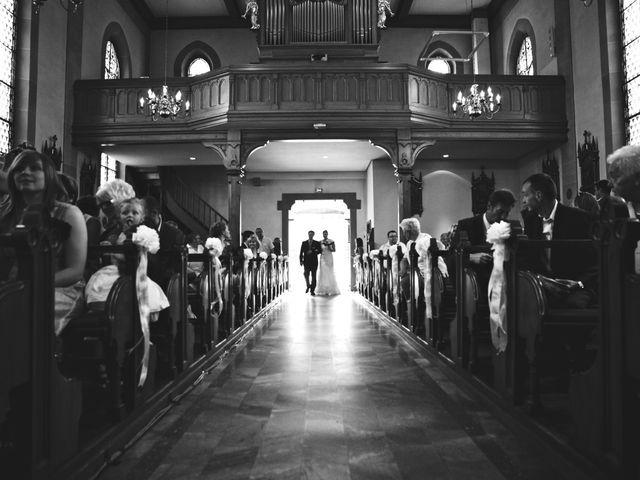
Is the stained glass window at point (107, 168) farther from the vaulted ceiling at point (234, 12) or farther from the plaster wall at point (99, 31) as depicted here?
the vaulted ceiling at point (234, 12)

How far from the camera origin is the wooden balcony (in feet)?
33.8

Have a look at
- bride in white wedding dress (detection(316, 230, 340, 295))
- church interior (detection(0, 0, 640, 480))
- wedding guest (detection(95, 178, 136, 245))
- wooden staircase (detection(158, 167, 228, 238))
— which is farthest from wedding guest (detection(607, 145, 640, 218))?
wooden staircase (detection(158, 167, 228, 238))

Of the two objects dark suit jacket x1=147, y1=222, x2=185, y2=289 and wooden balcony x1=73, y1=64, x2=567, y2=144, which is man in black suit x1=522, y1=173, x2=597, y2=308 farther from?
wooden balcony x1=73, y1=64, x2=567, y2=144

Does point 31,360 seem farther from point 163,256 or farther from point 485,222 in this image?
point 485,222

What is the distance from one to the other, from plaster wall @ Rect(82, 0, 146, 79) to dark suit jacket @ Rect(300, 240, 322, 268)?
611 cm

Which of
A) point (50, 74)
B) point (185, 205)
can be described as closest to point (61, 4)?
point (50, 74)

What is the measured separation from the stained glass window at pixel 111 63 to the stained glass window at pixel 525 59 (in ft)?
32.5

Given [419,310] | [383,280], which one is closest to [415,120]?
[383,280]

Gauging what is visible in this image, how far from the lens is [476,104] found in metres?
9.36

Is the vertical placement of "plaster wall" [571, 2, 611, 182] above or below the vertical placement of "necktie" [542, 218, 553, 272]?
above

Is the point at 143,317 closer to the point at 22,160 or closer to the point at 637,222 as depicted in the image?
the point at 22,160

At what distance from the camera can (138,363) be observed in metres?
2.91

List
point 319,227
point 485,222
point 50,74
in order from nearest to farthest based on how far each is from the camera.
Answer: point 485,222
point 50,74
point 319,227

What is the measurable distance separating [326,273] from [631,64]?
799cm
